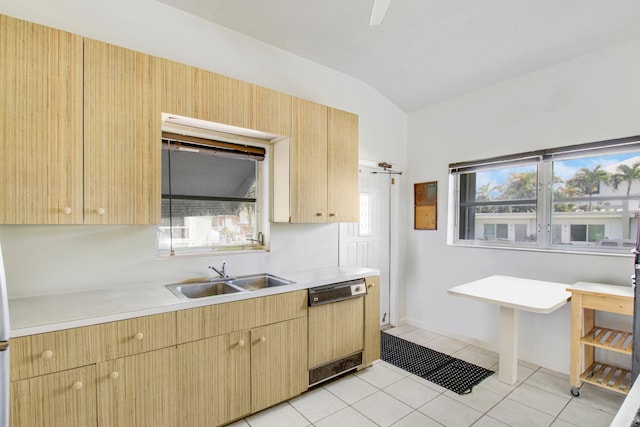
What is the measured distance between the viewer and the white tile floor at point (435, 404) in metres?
2.13

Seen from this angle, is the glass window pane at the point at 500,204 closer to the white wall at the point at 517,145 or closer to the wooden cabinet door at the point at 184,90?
the white wall at the point at 517,145

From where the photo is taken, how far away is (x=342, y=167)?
2947 mm

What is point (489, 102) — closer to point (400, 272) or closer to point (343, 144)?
point (343, 144)

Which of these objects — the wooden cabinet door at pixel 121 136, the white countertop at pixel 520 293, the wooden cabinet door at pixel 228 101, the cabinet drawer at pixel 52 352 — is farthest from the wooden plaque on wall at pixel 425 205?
the cabinet drawer at pixel 52 352

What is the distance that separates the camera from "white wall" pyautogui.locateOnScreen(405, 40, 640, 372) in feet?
8.54

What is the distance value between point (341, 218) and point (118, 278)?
1.81m

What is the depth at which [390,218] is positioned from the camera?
3975 millimetres

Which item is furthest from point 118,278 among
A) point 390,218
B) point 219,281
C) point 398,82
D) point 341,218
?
point 398,82

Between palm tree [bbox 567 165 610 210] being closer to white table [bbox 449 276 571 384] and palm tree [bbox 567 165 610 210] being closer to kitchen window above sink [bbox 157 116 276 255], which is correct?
white table [bbox 449 276 571 384]

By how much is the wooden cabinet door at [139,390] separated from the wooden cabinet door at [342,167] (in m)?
1.67

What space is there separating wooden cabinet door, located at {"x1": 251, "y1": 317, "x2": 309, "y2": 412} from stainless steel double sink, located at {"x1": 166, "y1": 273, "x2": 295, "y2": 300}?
0.34 metres

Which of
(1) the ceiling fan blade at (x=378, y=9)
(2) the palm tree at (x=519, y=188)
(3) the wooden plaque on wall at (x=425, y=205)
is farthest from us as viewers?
(3) the wooden plaque on wall at (x=425, y=205)

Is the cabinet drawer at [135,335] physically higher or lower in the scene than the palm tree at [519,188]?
lower

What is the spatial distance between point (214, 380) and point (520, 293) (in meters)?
2.36
